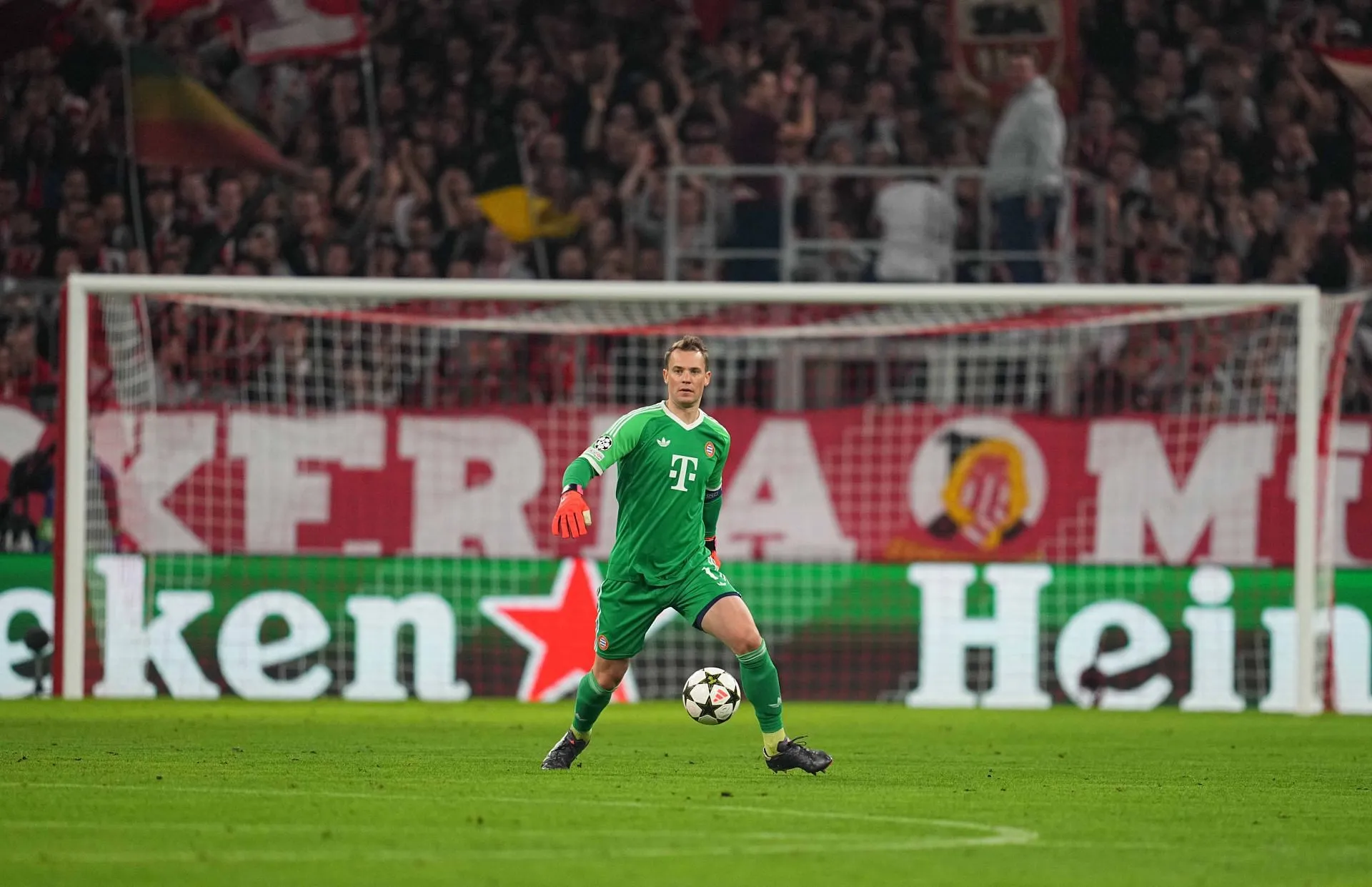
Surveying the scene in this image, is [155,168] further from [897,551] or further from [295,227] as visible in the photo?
[897,551]

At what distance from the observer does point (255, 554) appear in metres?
15.9

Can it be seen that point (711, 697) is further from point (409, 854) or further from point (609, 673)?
point (409, 854)

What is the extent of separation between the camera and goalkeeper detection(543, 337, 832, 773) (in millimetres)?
9344

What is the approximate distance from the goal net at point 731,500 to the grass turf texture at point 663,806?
229 centimetres

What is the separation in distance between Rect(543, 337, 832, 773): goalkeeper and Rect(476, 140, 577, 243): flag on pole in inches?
394

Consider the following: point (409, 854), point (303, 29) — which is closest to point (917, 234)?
point (303, 29)

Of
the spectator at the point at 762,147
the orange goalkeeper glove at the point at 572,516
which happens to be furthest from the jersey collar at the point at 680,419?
the spectator at the point at 762,147

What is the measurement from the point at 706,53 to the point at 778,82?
98cm

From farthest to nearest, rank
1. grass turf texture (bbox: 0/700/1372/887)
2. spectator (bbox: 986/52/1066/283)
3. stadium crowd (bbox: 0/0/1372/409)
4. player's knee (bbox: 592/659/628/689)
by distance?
stadium crowd (bbox: 0/0/1372/409), spectator (bbox: 986/52/1066/283), player's knee (bbox: 592/659/628/689), grass turf texture (bbox: 0/700/1372/887)

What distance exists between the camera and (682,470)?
31.3 feet

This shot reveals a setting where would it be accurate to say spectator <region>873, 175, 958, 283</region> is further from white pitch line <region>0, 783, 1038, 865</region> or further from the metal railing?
white pitch line <region>0, 783, 1038, 865</region>

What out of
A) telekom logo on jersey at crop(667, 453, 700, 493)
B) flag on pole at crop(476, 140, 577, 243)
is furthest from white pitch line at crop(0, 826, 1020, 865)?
flag on pole at crop(476, 140, 577, 243)

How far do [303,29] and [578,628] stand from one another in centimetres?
742

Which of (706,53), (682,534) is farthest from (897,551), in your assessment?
(682,534)
